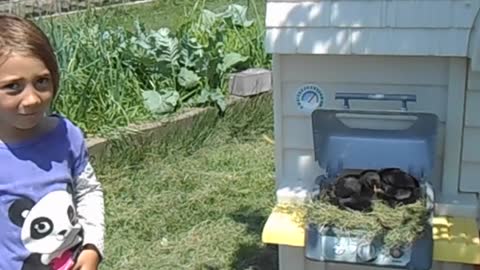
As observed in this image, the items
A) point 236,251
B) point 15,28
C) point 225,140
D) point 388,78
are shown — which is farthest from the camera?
point 225,140

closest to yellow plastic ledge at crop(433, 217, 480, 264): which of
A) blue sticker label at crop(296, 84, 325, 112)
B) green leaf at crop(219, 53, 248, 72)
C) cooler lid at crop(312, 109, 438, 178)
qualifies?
cooler lid at crop(312, 109, 438, 178)

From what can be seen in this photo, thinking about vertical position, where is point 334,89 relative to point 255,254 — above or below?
above

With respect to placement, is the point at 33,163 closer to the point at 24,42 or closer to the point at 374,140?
the point at 24,42

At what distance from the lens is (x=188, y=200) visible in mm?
4449

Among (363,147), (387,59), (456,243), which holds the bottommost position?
(456,243)

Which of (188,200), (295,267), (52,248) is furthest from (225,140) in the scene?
(52,248)

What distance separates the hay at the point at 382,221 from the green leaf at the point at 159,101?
102 inches

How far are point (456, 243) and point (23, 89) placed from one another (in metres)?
1.45

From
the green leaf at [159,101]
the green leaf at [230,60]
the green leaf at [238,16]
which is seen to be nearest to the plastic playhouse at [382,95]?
the green leaf at [159,101]

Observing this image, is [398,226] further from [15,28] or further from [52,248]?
[15,28]

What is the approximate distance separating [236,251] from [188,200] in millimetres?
600

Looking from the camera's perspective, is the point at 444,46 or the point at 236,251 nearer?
the point at 444,46

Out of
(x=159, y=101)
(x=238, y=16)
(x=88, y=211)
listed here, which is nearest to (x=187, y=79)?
(x=159, y=101)

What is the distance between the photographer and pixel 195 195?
4516 millimetres
